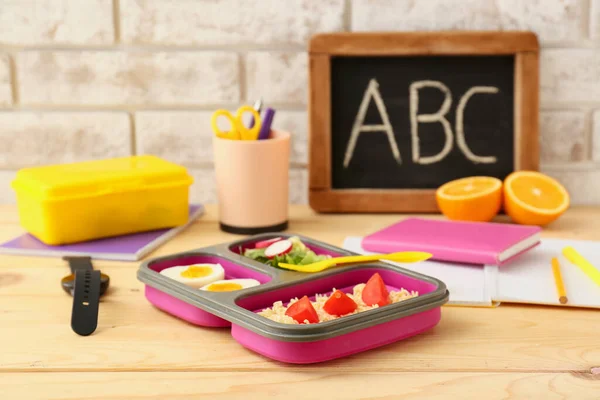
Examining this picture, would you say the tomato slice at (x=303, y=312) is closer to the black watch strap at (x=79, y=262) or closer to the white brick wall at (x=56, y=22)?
the black watch strap at (x=79, y=262)

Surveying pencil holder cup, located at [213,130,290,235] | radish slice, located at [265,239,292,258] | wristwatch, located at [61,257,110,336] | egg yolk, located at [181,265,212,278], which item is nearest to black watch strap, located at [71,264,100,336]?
wristwatch, located at [61,257,110,336]

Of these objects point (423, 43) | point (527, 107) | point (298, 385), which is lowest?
point (298, 385)

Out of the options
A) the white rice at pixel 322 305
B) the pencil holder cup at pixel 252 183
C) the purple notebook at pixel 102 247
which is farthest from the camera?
the pencil holder cup at pixel 252 183

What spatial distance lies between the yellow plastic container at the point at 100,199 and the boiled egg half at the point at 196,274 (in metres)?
0.29

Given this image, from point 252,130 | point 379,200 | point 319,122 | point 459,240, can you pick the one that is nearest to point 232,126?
point 252,130

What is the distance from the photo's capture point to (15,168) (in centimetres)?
162

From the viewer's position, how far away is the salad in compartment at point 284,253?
3.45 ft

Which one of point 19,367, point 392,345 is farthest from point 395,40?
point 19,367

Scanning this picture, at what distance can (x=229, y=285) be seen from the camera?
97 cm

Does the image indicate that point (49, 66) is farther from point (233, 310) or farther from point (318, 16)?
point (233, 310)

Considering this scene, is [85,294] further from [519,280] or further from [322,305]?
[519,280]

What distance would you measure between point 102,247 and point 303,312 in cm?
50

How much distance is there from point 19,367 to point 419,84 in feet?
2.99

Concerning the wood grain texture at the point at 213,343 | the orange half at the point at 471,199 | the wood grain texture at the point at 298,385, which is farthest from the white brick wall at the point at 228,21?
the wood grain texture at the point at 298,385
